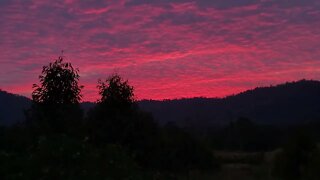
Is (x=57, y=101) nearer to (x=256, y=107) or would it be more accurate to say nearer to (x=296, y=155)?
(x=296, y=155)

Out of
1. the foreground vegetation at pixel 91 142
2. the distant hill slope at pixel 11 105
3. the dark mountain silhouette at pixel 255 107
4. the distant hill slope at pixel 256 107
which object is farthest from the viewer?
the distant hill slope at pixel 256 107

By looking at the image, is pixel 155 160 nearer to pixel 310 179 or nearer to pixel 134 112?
pixel 134 112

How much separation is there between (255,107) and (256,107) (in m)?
0.19

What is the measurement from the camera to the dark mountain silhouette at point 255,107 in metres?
96.5

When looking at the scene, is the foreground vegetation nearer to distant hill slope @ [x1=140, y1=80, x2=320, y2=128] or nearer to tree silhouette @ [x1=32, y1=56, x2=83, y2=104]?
tree silhouette @ [x1=32, y1=56, x2=83, y2=104]

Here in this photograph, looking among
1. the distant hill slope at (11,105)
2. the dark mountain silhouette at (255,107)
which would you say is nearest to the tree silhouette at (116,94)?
the distant hill slope at (11,105)

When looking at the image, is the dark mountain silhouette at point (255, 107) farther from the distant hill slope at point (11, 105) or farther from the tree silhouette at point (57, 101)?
the tree silhouette at point (57, 101)

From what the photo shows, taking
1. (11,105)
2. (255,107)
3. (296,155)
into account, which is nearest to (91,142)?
(296,155)

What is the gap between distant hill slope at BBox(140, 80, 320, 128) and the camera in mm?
96750

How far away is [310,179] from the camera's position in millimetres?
18828

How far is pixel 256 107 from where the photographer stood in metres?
110

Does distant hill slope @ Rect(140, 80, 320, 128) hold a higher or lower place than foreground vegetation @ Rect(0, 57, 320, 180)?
higher

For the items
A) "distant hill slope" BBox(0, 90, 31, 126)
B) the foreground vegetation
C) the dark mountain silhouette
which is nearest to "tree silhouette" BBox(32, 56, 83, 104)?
the foreground vegetation

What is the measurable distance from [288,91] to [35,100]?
86.3m
